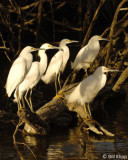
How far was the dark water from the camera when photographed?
20.1 feet

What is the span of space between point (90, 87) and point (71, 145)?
1429 millimetres

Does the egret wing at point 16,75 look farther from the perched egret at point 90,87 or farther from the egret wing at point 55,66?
the egret wing at point 55,66

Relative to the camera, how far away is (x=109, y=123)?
8.12 m

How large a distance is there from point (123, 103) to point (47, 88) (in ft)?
9.40

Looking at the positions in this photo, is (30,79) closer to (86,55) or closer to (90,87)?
(90,87)

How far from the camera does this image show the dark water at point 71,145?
6137mm

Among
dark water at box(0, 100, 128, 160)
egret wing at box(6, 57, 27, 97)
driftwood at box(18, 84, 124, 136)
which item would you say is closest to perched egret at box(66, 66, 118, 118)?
driftwood at box(18, 84, 124, 136)

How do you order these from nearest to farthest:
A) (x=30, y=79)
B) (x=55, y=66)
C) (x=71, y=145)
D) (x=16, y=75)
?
1. (x=71, y=145)
2. (x=16, y=75)
3. (x=30, y=79)
4. (x=55, y=66)

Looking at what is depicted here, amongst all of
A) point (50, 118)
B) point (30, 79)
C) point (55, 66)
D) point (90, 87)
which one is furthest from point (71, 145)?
point (55, 66)

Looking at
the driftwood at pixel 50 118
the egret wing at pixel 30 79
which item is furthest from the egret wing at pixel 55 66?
the egret wing at pixel 30 79

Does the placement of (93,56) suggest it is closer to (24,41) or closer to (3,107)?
(3,107)

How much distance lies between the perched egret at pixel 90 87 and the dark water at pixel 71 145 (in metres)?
0.63

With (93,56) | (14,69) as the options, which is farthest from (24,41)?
(14,69)

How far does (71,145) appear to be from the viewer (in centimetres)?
669
